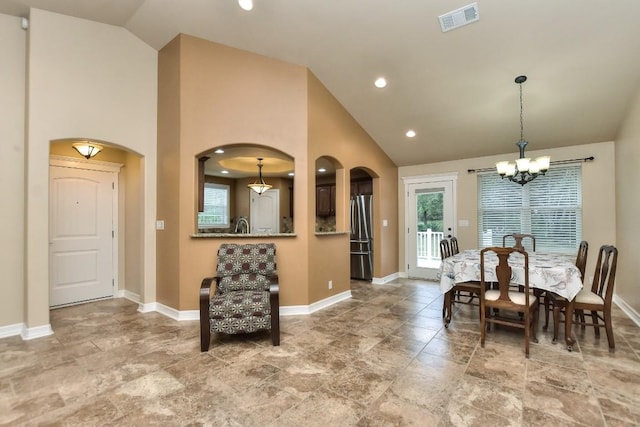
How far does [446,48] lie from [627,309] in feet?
13.4

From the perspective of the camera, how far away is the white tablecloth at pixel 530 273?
283 centimetres

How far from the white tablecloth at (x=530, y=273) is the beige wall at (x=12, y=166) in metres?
4.78

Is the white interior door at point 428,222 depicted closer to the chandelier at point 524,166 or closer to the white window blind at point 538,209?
the white window blind at point 538,209

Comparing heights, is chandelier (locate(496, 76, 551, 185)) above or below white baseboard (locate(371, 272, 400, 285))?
above

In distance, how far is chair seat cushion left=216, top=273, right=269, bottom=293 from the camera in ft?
11.1

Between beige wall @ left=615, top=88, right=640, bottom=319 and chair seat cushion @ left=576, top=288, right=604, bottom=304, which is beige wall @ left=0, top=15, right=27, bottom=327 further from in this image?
beige wall @ left=615, top=88, right=640, bottom=319

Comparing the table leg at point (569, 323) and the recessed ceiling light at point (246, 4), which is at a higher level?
the recessed ceiling light at point (246, 4)

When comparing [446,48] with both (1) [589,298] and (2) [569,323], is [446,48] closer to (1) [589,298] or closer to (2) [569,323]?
(1) [589,298]

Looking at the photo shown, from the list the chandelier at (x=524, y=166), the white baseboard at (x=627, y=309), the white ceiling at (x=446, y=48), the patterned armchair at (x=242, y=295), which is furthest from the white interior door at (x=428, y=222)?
the patterned armchair at (x=242, y=295)

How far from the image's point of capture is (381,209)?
19.2ft

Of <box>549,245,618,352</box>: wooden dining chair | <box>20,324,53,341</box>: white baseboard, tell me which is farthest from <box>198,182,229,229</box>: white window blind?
<box>549,245,618,352</box>: wooden dining chair

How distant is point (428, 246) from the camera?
20.4ft

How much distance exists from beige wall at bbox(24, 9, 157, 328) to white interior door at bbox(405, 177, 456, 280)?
4.78 m

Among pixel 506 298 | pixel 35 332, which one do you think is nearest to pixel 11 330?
pixel 35 332
